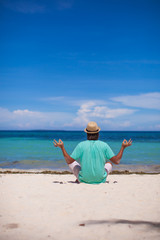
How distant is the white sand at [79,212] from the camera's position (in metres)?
3.42

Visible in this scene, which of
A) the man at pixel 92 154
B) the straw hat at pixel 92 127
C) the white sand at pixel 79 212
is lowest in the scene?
the white sand at pixel 79 212

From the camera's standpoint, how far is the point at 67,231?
350 cm

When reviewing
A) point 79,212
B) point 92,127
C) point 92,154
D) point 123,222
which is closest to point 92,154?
point 92,154

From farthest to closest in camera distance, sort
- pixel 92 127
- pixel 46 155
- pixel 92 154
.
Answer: pixel 46 155, pixel 92 127, pixel 92 154

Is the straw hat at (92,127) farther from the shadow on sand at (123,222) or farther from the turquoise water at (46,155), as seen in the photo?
the turquoise water at (46,155)

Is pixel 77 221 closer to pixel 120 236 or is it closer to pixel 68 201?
pixel 120 236

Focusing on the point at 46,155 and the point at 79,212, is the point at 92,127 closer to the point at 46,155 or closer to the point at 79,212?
the point at 79,212

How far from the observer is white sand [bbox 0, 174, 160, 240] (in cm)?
342

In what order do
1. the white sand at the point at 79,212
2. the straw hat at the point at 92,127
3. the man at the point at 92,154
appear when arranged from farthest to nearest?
the straw hat at the point at 92,127
the man at the point at 92,154
the white sand at the point at 79,212

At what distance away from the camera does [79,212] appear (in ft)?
14.3

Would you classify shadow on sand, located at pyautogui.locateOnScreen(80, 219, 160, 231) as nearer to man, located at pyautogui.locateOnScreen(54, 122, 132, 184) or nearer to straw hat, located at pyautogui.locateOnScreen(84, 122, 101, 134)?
man, located at pyautogui.locateOnScreen(54, 122, 132, 184)

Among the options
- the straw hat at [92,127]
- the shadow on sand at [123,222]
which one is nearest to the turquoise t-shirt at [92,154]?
the straw hat at [92,127]

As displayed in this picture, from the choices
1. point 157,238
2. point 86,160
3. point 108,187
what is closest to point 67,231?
point 157,238

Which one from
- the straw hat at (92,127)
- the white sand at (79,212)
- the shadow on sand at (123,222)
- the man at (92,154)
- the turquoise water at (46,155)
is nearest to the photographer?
the white sand at (79,212)
